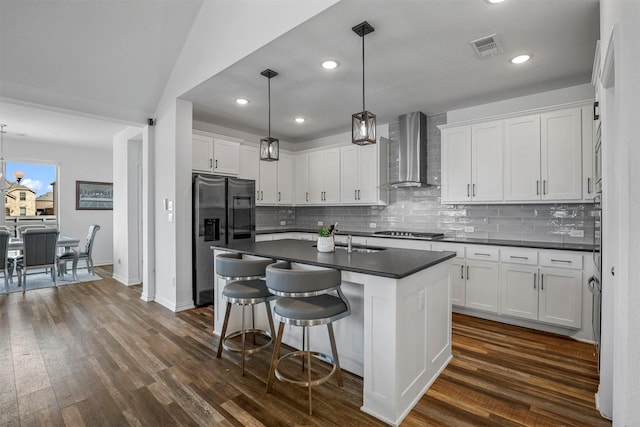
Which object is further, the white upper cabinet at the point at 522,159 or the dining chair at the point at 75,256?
the dining chair at the point at 75,256

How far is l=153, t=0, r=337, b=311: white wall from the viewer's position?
3076mm

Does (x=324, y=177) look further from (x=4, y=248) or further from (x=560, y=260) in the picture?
(x=4, y=248)

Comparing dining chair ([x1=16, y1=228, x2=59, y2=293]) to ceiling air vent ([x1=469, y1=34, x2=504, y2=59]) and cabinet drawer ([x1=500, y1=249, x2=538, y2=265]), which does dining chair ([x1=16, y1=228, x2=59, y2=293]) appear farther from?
cabinet drawer ([x1=500, y1=249, x2=538, y2=265])

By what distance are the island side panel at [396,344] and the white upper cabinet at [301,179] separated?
3.99 meters

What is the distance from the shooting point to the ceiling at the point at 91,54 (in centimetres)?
320

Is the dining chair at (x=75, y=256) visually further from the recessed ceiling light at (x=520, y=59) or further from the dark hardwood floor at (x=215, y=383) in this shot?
the recessed ceiling light at (x=520, y=59)

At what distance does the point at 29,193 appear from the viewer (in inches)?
267

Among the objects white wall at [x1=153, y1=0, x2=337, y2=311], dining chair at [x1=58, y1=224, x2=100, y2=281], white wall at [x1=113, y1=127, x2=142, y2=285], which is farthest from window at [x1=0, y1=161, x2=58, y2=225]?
white wall at [x1=153, y1=0, x2=337, y2=311]

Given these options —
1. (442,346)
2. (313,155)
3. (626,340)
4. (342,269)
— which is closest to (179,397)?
(342,269)

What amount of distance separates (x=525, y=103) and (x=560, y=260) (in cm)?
196

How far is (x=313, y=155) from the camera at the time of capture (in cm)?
586

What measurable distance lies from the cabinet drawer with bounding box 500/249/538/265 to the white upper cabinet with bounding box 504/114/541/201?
686mm

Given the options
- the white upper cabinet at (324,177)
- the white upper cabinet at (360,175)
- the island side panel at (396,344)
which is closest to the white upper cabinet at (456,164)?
the white upper cabinet at (360,175)

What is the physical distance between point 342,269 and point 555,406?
5.41 ft
